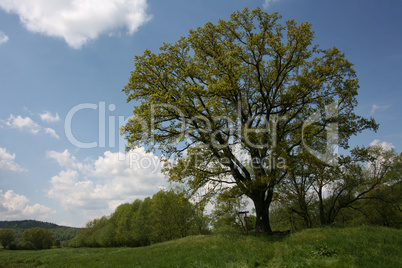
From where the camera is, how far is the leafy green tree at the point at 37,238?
96375 mm

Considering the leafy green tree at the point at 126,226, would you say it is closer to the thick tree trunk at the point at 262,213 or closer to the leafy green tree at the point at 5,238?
the leafy green tree at the point at 5,238

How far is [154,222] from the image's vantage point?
54.6m

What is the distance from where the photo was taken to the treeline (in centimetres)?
5262

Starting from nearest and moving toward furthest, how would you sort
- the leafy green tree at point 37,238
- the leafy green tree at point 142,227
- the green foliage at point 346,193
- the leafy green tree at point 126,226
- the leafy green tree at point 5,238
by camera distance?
the green foliage at point 346,193 → the leafy green tree at point 142,227 → the leafy green tree at point 126,226 → the leafy green tree at point 5,238 → the leafy green tree at point 37,238

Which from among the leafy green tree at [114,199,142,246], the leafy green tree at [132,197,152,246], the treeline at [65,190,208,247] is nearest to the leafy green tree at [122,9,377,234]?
the treeline at [65,190,208,247]

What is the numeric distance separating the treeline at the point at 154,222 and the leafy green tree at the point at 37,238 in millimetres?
33472

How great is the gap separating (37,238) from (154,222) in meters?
75.9

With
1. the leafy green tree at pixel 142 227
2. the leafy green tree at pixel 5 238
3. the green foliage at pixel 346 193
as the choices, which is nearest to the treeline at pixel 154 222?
the leafy green tree at pixel 142 227

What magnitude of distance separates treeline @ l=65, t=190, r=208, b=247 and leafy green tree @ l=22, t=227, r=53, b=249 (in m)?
33.5

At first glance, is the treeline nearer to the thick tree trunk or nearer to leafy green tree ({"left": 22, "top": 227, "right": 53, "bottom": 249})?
the thick tree trunk

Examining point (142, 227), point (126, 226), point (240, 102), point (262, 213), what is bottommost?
point (142, 227)

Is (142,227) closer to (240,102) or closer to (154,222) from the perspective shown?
(154,222)

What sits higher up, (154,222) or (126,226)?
(154,222)

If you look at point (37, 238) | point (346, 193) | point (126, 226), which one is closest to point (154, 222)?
point (126, 226)
